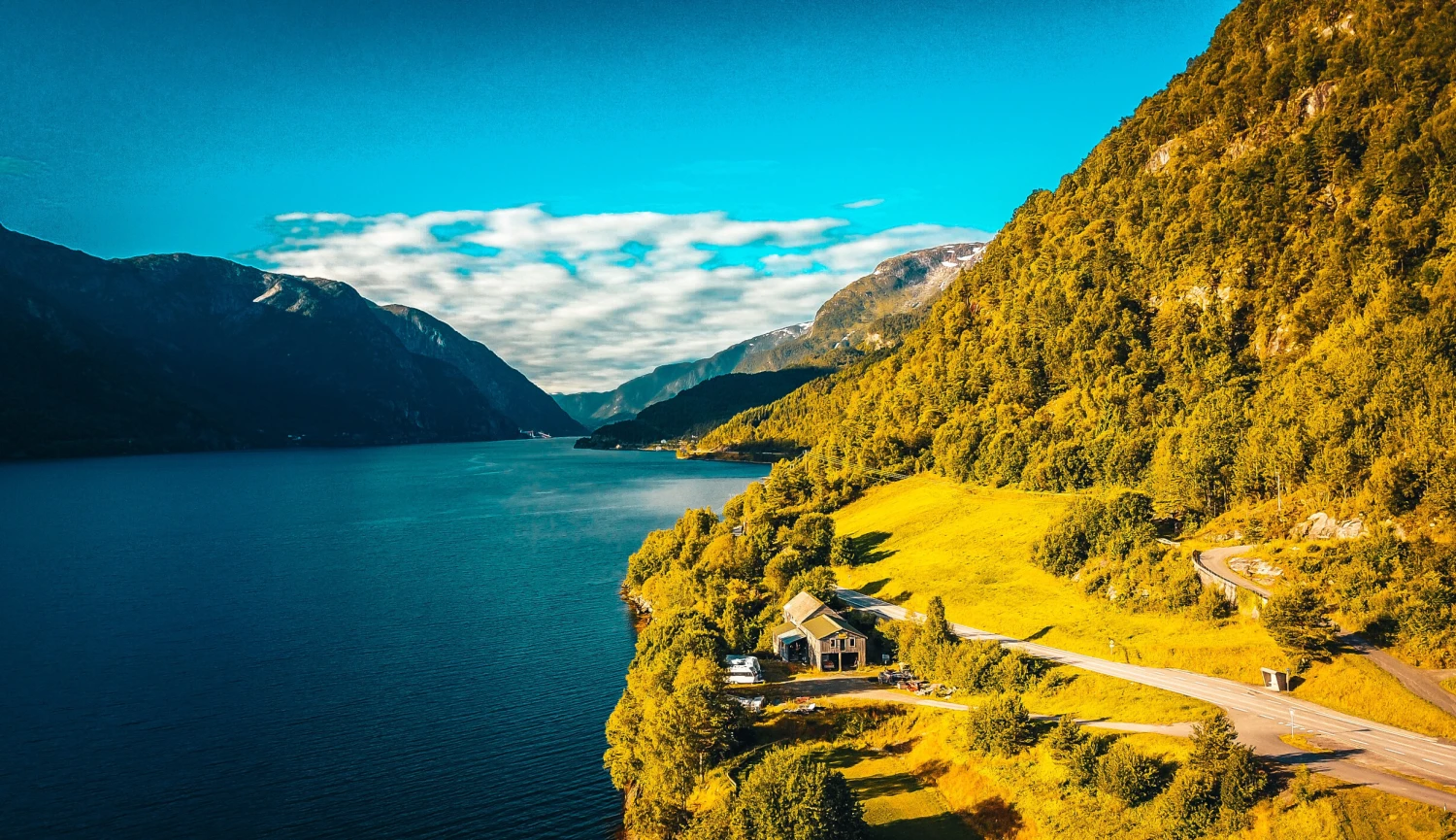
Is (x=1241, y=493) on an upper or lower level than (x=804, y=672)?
upper

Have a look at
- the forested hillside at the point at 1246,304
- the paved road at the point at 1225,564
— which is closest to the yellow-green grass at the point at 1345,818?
the paved road at the point at 1225,564

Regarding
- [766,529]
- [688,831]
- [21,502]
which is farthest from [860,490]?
[21,502]

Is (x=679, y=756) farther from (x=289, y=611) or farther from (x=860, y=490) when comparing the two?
(x=860, y=490)

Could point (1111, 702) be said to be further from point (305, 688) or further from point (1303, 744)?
point (305, 688)

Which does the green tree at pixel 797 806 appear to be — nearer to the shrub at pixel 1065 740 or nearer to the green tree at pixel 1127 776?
the shrub at pixel 1065 740

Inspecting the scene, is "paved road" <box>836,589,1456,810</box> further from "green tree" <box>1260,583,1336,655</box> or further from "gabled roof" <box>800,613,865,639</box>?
"gabled roof" <box>800,613,865,639</box>
